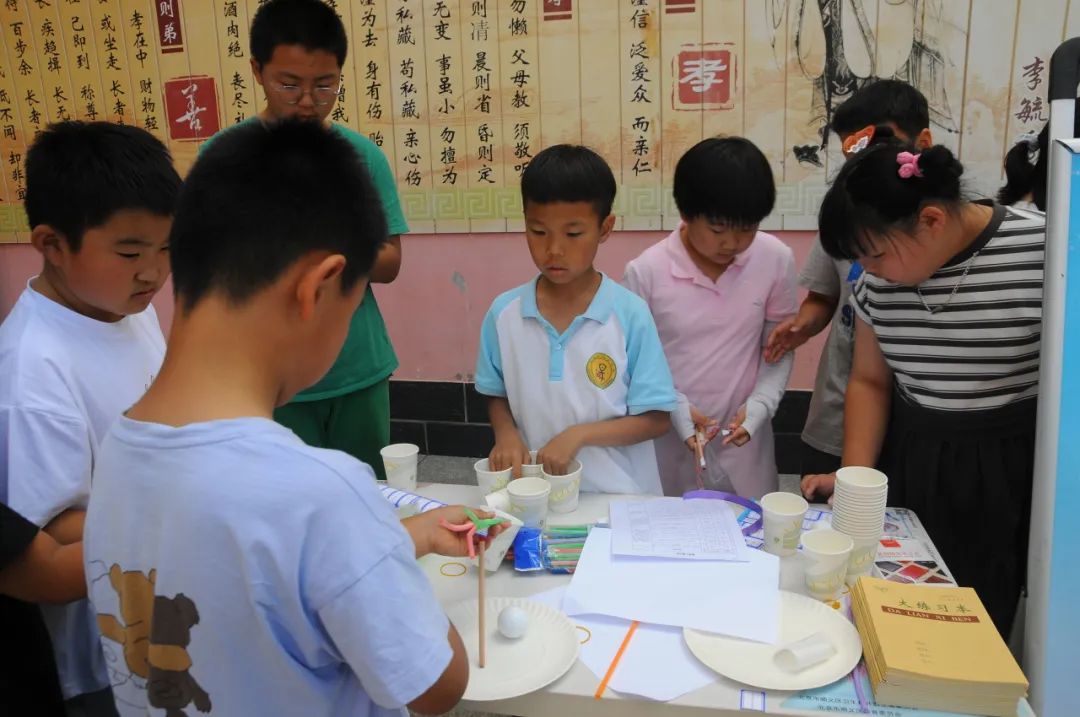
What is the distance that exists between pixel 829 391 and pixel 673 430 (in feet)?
1.41

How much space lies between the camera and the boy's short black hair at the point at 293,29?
1819 millimetres

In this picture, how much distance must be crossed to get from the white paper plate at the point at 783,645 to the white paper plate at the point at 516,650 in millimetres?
171

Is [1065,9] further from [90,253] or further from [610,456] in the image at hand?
[90,253]

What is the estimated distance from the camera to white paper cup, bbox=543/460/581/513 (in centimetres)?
138

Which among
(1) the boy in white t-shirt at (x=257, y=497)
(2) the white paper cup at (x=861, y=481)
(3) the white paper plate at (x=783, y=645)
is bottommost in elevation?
(3) the white paper plate at (x=783, y=645)

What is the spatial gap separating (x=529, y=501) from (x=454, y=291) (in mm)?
2056

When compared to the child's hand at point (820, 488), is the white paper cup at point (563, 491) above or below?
above

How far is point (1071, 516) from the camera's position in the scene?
1.22 meters

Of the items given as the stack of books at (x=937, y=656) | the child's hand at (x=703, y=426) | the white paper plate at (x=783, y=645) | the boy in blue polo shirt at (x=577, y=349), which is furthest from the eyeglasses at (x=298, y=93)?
the stack of books at (x=937, y=656)

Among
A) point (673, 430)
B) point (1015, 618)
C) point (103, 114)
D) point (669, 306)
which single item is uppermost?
point (103, 114)

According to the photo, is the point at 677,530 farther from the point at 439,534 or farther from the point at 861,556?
the point at 439,534

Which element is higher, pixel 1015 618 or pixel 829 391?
pixel 829 391

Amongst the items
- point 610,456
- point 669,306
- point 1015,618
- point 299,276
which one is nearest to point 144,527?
point 299,276

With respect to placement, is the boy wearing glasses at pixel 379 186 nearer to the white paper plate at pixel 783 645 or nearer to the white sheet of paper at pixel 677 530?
the white sheet of paper at pixel 677 530
